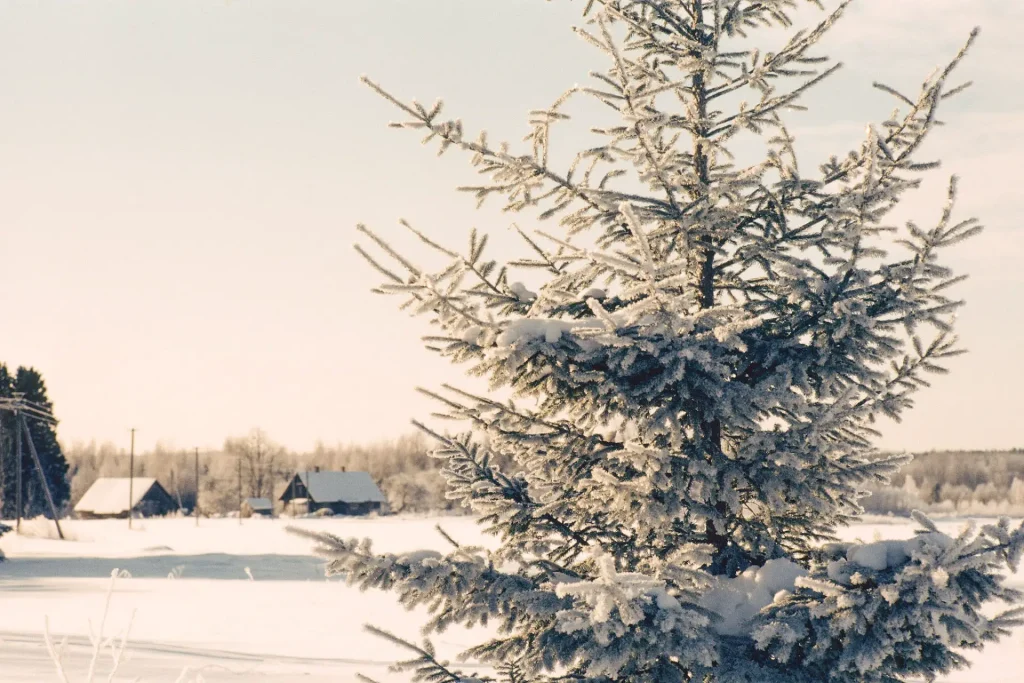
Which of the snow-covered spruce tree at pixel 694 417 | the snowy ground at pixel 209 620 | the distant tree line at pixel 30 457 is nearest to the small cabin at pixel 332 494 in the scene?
the distant tree line at pixel 30 457

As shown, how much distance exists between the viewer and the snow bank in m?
4.82

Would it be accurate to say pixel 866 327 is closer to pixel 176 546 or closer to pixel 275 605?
pixel 275 605

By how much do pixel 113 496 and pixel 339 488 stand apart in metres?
20.5

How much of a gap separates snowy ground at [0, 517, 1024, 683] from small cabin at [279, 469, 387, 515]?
4789 cm

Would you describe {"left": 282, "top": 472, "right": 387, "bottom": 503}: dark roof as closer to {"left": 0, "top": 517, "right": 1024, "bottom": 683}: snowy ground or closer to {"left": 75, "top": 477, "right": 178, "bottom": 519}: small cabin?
{"left": 75, "top": 477, "right": 178, "bottom": 519}: small cabin

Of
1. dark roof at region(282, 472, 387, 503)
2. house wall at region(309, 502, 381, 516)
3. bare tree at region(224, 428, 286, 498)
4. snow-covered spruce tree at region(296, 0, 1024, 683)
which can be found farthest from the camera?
bare tree at region(224, 428, 286, 498)

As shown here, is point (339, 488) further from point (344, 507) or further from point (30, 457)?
point (30, 457)

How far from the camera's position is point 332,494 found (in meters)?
82.2

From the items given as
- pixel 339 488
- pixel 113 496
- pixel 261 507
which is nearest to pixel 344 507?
pixel 339 488

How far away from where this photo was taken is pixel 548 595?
14.7 feet

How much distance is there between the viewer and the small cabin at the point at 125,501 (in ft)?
262

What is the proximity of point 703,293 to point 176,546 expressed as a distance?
3761 centimetres

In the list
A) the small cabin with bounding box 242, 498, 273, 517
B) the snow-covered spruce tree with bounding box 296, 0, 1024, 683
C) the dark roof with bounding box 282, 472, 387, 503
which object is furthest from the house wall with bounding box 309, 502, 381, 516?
the snow-covered spruce tree with bounding box 296, 0, 1024, 683

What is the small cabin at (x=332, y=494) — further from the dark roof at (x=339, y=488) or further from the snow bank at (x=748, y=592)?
the snow bank at (x=748, y=592)
